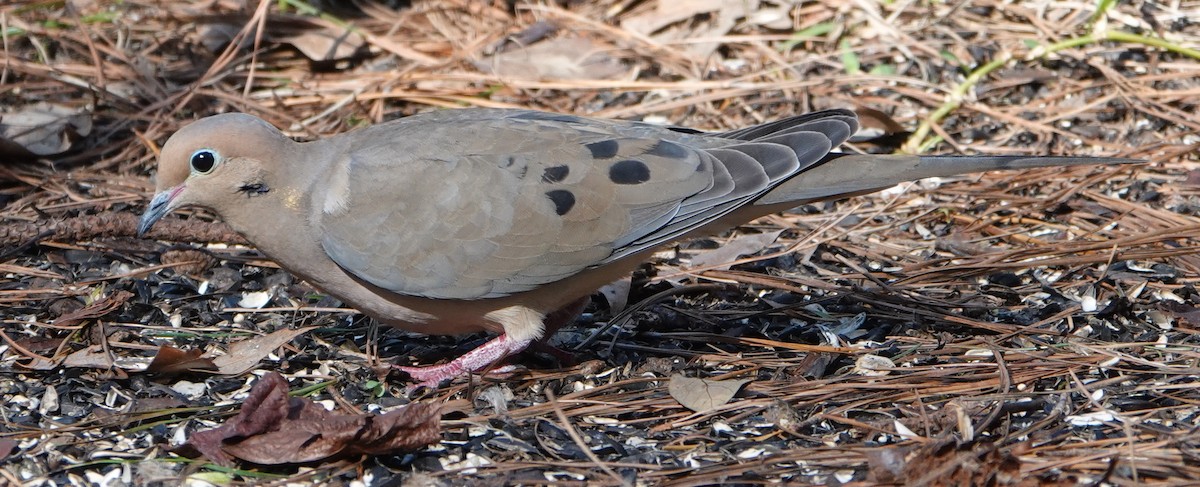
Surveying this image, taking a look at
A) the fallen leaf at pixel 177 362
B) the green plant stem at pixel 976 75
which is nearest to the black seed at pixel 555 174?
the fallen leaf at pixel 177 362

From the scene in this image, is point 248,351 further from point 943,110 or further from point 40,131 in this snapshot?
point 943,110

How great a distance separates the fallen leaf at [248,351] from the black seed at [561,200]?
3.27ft

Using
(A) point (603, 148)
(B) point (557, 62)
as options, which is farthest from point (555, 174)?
(B) point (557, 62)

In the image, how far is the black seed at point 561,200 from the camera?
3.55m

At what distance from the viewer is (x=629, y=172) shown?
364 centimetres

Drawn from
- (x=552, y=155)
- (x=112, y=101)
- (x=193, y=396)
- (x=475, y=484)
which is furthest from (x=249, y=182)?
(x=112, y=101)

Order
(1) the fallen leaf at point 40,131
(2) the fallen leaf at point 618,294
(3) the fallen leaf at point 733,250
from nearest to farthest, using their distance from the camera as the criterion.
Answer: (2) the fallen leaf at point 618,294, (3) the fallen leaf at point 733,250, (1) the fallen leaf at point 40,131

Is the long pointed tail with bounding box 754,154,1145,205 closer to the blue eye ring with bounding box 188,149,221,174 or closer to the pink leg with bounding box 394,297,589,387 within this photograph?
the pink leg with bounding box 394,297,589,387

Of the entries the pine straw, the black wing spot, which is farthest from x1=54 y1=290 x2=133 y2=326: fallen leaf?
the black wing spot

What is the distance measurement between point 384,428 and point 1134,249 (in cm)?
274

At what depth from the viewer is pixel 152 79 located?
5520mm

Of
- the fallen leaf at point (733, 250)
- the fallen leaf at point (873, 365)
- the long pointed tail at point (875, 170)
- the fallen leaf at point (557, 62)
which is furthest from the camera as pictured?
the fallen leaf at point (557, 62)

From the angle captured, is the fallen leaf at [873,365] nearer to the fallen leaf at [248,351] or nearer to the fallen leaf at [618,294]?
the fallen leaf at [618,294]

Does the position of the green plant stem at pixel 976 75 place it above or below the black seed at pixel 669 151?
below
